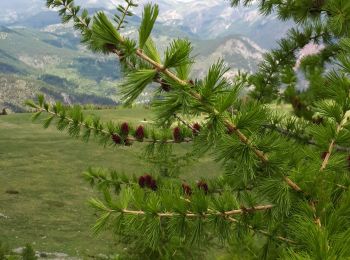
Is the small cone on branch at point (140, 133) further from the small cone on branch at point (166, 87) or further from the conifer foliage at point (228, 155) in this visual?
the small cone on branch at point (166, 87)

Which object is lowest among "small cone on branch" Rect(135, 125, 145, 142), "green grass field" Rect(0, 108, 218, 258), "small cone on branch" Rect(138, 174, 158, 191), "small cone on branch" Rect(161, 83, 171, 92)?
"green grass field" Rect(0, 108, 218, 258)

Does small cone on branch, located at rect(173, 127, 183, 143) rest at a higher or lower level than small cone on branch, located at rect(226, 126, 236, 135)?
lower

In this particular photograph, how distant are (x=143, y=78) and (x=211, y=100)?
0.39 metres

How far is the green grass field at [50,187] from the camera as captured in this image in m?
18.5

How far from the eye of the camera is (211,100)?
87.0 inches

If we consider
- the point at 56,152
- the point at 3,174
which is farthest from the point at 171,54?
the point at 56,152

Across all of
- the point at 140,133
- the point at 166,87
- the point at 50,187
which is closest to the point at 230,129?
the point at 166,87

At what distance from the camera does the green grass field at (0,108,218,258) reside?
728 inches

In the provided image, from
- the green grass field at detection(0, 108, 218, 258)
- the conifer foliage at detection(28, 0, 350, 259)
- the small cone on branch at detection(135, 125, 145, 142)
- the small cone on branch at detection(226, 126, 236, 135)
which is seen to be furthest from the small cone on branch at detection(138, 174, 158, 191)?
the green grass field at detection(0, 108, 218, 258)

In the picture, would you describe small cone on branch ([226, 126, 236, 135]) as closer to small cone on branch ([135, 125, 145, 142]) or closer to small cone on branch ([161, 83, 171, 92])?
small cone on branch ([161, 83, 171, 92])

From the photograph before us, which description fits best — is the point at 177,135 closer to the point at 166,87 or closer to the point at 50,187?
the point at 166,87

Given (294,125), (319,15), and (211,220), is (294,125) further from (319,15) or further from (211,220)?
(211,220)

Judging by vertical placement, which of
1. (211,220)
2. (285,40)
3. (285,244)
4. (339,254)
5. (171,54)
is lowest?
(285,244)

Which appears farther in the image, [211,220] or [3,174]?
[3,174]
